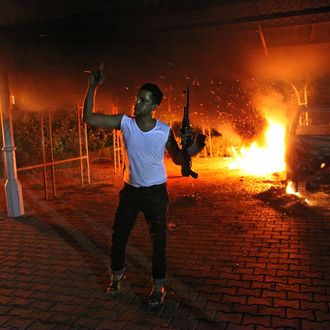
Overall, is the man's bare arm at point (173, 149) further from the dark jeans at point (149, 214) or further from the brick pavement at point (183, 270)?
the brick pavement at point (183, 270)

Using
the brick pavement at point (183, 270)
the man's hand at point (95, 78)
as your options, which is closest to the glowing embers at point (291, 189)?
the brick pavement at point (183, 270)

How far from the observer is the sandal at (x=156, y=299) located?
360cm

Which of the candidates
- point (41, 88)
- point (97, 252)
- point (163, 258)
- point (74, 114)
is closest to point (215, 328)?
point (163, 258)

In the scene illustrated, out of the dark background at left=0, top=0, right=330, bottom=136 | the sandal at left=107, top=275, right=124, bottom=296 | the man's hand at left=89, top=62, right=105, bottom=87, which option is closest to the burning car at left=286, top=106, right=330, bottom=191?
the dark background at left=0, top=0, right=330, bottom=136

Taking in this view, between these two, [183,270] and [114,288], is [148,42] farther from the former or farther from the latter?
[114,288]

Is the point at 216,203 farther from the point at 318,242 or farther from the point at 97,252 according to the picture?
the point at 97,252

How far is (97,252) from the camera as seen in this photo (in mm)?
5188

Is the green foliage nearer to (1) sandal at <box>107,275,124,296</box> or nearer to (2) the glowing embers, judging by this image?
(2) the glowing embers

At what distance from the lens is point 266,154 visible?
42.5 feet

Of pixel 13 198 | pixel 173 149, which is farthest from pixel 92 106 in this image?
pixel 13 198

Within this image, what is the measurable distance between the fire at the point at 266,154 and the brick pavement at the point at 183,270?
4.63 meters

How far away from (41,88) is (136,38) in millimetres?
3565

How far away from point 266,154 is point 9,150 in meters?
8.43

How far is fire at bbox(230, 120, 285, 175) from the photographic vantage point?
1226 centimetres
